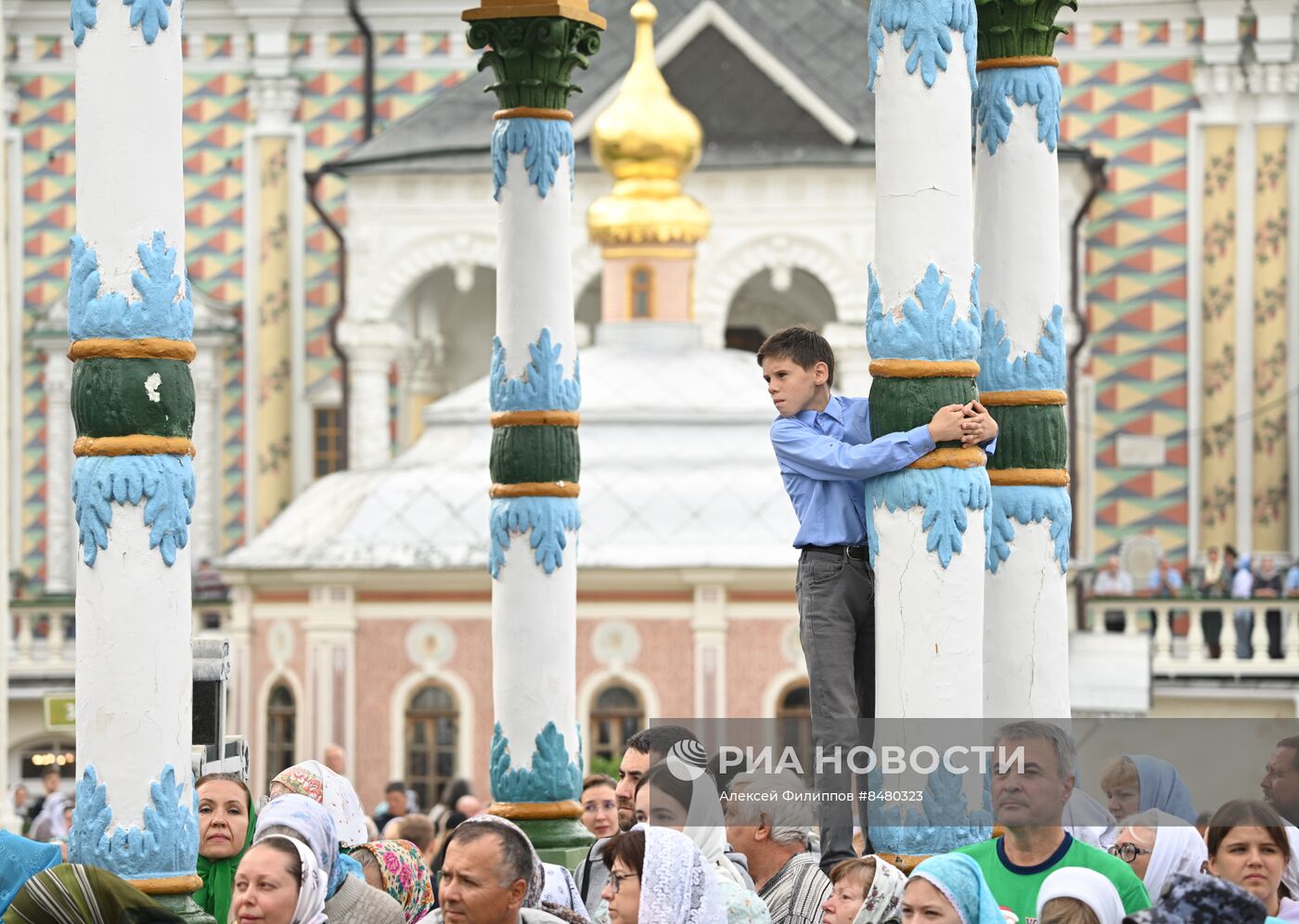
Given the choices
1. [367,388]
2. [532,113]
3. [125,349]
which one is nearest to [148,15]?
[125,349]

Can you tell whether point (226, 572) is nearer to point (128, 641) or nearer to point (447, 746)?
point (447, 746)

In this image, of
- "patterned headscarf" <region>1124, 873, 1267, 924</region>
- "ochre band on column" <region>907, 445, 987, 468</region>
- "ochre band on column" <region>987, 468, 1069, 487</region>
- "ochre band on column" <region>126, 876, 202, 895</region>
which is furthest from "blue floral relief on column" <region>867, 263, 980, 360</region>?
"patterned headscarf" <region>1124, 873, 1267, 924</region>

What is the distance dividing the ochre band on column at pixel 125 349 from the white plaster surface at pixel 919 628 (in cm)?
263

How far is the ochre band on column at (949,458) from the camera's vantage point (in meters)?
10.9

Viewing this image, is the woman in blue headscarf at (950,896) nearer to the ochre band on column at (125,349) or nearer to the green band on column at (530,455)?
the ochre band on column at (125,349)

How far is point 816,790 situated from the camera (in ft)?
35.3

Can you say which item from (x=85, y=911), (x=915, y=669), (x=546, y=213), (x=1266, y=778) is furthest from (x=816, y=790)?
(x=546, y=213)

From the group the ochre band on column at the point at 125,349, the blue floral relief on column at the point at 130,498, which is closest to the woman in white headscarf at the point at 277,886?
the blue floral relief on column at the point at 130,498

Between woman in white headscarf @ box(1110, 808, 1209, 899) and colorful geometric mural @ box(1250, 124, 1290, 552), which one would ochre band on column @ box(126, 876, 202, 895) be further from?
colorful geometric mural @ box(1250, 124, 1290, 552)

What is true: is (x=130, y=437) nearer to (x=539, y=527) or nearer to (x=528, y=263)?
(x=539, y=527)

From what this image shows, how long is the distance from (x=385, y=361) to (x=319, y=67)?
14.7 feet

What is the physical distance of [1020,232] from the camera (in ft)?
40.1

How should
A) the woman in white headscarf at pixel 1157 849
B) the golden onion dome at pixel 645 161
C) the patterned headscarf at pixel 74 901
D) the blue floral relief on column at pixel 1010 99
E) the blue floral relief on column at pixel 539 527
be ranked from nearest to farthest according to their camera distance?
the patterned headscarf at pixel 74 901
the woman in white headscarf at pixel 1157 849
the blue floral relief on column at pixel 1010 99
the blue floral relief on column at pixel 539 527
the golden onion dome at pixel 645 161

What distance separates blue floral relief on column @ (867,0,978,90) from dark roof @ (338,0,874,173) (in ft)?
82.9
